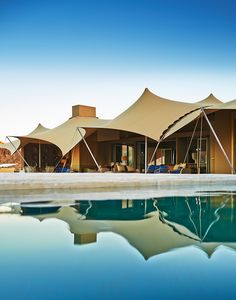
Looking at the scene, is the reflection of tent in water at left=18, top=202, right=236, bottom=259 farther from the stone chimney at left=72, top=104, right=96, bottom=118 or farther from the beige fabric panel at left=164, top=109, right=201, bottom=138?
the stone chimney at left=72, top=104, right=96, bottom=118

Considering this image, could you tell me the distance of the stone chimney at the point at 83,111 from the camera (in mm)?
21697

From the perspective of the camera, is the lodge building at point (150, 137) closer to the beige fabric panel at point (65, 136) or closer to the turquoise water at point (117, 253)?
the beige fabric panel at point (65, 136)

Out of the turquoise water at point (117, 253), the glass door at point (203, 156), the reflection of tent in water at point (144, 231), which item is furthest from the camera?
the glass door at point (203, 156)

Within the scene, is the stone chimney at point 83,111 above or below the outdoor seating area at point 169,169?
above

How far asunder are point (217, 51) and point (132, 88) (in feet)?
19.5

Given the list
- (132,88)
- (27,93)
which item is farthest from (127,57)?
(27,93)

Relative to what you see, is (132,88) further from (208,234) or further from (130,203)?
(208,234)

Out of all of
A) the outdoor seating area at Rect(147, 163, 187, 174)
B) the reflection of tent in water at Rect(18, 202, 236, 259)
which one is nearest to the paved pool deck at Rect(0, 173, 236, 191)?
the reflection of tent in water at Rect(18, 202, 236, 259)

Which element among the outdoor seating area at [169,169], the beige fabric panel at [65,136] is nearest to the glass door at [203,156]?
the outdoor seating area at [169,169]

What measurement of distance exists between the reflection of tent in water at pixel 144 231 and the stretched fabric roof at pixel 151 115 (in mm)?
7090

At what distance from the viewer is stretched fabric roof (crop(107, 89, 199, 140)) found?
13.2 meters

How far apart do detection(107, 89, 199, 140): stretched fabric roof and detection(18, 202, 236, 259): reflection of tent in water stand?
7090 millimetres

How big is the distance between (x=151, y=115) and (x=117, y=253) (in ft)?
35.2

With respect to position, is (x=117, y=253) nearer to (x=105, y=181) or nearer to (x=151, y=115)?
(x=105, y=181)
